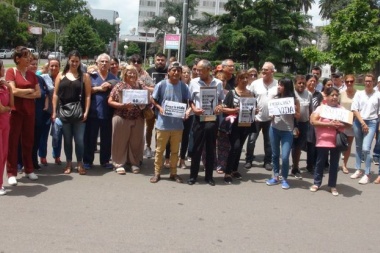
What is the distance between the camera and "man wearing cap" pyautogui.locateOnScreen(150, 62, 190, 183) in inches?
277

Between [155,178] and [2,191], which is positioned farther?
[155,178]

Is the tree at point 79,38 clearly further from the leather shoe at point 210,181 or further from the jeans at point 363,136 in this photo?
the leather shoe at point 210,181

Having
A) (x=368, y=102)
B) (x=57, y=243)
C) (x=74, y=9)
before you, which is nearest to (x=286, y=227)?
(x=57, y=243)

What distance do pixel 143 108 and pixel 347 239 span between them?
400 centimetres

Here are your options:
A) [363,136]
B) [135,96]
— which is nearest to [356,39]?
[363,136]

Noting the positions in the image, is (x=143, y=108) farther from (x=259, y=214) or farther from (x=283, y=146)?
(x=259, y=214)

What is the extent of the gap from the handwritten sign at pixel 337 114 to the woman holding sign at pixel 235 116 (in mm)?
1140

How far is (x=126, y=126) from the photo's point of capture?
7645mm

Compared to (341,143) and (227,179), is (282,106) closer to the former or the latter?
(341,143)

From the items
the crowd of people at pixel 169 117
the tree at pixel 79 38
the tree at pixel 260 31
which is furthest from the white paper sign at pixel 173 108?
the tree at pixel 79 38

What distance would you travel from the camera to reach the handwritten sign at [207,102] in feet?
22.9

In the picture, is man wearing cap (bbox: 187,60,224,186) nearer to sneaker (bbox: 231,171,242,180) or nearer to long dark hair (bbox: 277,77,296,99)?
sneaker (bbox: 231,171,242,180)

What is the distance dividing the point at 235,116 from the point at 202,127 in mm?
626

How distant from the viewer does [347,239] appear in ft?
16.7
